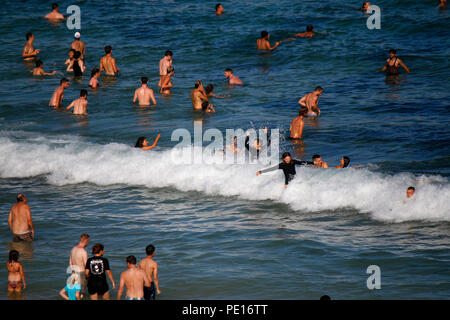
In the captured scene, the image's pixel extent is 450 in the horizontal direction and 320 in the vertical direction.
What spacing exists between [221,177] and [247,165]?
2.71 ft

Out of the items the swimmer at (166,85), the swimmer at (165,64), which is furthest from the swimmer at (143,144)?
the swimmer at (165,64)

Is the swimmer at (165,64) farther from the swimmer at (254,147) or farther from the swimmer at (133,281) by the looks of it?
the swimmer at (133,281)

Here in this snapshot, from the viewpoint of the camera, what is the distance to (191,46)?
1126 inches

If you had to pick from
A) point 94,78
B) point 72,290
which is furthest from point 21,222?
point 94,78

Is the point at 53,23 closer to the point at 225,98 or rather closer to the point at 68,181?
the point at 225,98

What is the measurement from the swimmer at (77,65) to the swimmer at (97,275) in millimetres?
15860

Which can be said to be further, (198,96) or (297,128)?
(198,96)

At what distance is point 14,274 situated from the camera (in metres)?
11.2

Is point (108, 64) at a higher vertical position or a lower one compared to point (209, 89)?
higher

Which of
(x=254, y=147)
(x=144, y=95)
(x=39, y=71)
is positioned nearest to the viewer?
(x=254, y=147)

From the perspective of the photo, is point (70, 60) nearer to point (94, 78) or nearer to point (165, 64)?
point (94, 78)

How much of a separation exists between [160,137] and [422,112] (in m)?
7.90

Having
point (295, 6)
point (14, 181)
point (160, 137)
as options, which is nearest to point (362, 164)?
point (160, 137)

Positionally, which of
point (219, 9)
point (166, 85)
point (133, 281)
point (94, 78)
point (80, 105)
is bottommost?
point (133, 281)
